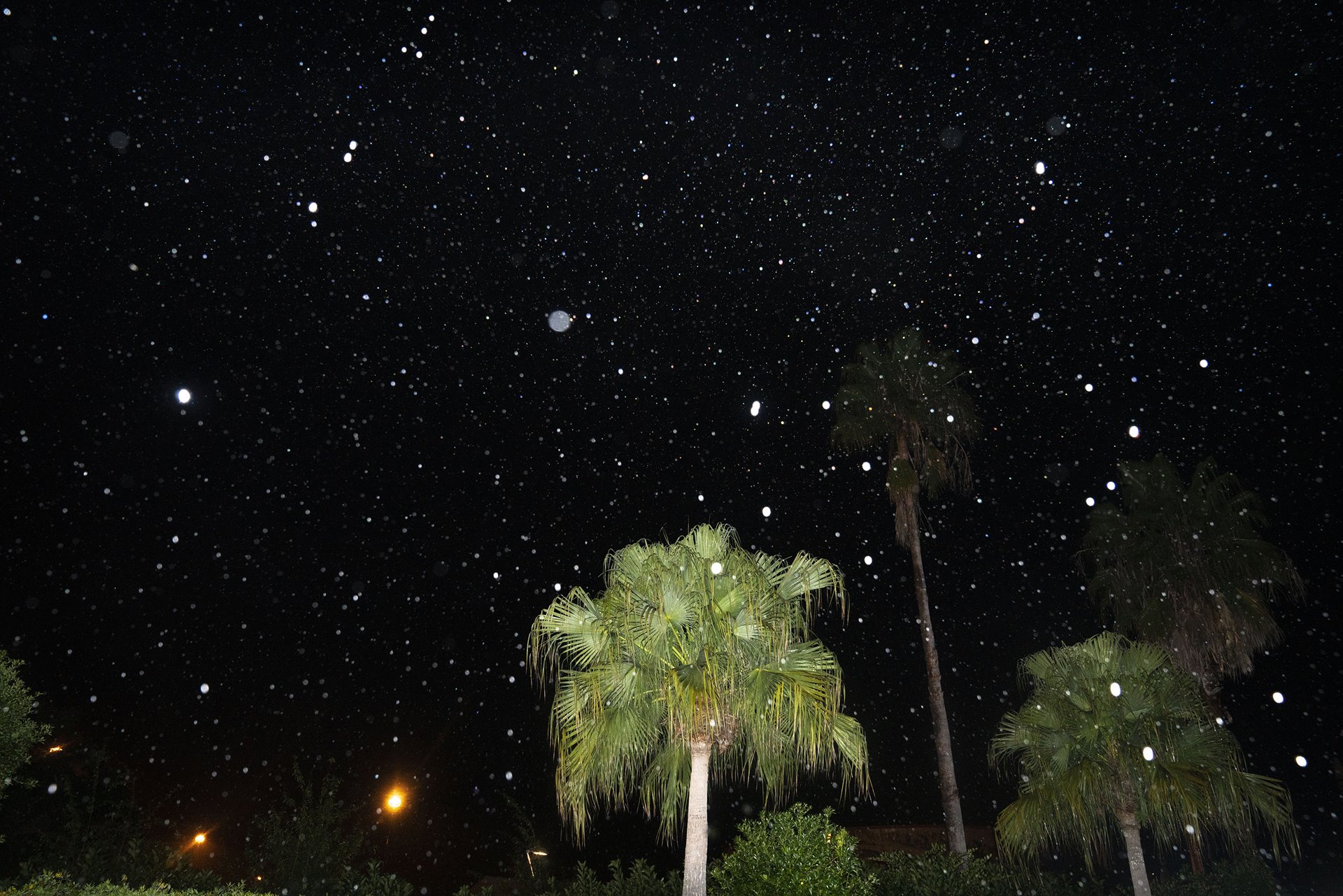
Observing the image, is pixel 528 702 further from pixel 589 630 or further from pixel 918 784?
pixel 589 630

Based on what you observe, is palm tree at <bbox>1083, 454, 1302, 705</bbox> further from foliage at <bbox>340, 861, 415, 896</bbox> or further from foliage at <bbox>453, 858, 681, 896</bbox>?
foliage at <bbox>340, 861, 415, 896</bbox>

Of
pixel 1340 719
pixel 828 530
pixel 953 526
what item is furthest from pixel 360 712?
pixel 1340 719

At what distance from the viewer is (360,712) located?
26.8m

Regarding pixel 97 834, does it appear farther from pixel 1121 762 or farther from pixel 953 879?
pixel 1121 762

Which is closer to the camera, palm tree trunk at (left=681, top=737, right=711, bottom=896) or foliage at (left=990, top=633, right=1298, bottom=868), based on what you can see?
palm tree trunk at (left=681, top=737, right=711, bottom=896)

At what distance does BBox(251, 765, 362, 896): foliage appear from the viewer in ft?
46.2

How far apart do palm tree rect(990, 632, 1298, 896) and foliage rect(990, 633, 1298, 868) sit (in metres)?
0.01

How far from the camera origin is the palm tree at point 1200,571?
52.8 feet

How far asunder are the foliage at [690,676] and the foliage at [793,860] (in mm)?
450

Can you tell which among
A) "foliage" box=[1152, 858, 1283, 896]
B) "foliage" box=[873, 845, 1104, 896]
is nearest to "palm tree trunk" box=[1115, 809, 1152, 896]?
"foliage" box=[873, 845, 1104, 896]

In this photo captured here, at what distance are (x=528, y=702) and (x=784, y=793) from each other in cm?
2153

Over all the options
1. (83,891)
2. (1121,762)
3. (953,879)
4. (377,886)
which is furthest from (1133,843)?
(83,891)

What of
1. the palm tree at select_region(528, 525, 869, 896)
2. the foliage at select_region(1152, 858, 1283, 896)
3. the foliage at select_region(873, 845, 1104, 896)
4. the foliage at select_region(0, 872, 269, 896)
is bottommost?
the foliage at select_region(1152, 858, 1283, 896)

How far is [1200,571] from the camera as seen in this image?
1636cm
